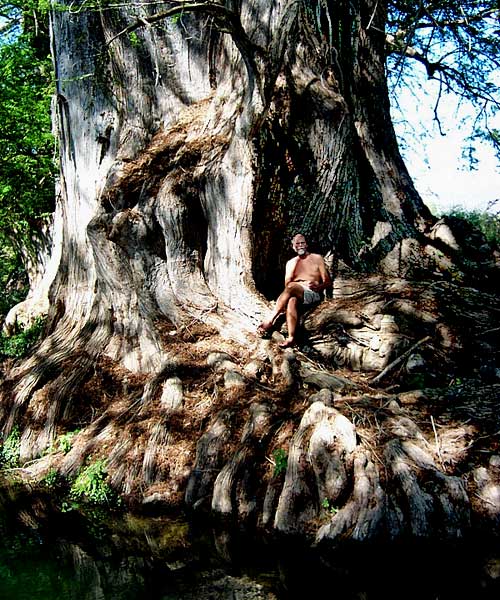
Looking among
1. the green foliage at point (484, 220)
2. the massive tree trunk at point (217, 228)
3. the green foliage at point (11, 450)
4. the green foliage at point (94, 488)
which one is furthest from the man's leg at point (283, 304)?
the green foliage at point (484, 220)

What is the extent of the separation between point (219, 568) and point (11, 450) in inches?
146

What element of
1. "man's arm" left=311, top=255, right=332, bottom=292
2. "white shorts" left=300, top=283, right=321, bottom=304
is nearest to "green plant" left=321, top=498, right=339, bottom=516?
"white shorts" left=300, top=283, right=321, bottom=304

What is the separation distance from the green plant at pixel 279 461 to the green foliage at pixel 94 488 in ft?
5.40

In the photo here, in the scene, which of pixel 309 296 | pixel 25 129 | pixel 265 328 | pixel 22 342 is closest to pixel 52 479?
pixel 265 328

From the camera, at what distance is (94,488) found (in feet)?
20.5

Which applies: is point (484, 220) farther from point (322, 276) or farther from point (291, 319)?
point (291, 319)

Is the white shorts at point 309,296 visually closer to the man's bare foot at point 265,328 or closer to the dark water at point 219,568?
the man's bare foot at point 265,328

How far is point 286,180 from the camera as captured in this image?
8000 millimetres

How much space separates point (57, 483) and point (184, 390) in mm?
1611

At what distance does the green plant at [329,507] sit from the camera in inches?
191

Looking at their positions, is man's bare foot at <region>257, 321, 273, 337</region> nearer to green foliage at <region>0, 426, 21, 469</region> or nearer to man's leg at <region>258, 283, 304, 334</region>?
man's leg at <region>258, 283, 304, 334</region>

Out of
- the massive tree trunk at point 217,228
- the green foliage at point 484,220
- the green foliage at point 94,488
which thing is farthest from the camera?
the green foliage at point 484,220

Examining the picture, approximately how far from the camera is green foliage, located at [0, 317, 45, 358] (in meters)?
10.0

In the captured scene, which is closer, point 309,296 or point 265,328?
point 265,328
